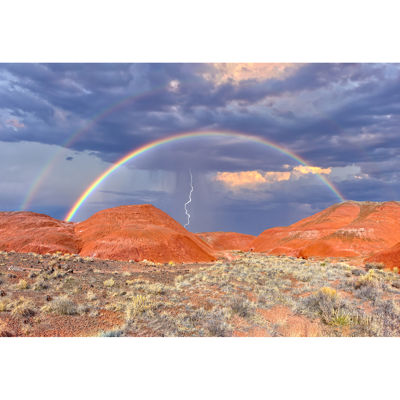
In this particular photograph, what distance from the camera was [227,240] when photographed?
11119cm

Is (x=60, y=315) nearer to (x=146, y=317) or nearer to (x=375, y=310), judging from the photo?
(x=146, y=317)

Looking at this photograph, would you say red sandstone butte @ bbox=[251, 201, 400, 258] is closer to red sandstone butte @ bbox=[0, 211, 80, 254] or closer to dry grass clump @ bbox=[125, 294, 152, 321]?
red sandstone butte @ bbox=[0, 211, 80, 254]

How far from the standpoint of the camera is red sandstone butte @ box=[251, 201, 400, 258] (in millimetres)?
58438

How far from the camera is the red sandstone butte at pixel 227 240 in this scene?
108 meters

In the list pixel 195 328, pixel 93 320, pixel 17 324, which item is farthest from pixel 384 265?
pixel 17 324

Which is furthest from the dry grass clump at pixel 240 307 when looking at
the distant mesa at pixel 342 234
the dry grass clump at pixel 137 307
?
the distant mesa at pixel 342 234

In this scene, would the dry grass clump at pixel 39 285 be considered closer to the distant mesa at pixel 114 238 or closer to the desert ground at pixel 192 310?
the desert ground at pixel 192 310

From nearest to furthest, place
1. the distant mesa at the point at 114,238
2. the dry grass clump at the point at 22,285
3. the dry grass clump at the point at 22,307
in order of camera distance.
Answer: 1. the dry grass clump at the point at 22,307
2. the dry grass clump at the point at 22,285
3. the distant mesa at the point at 114,238

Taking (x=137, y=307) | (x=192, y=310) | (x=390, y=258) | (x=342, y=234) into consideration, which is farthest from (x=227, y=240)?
(x=137, y=307)

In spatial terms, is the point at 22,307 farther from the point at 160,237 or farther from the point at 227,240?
the point at 227,240

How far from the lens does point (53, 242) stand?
138 feet

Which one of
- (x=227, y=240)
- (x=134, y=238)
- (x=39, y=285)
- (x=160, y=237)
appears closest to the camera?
(x=39, y=285)

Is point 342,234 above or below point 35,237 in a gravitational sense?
above

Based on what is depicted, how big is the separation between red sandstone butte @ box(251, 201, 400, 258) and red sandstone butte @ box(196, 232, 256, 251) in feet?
44.6
